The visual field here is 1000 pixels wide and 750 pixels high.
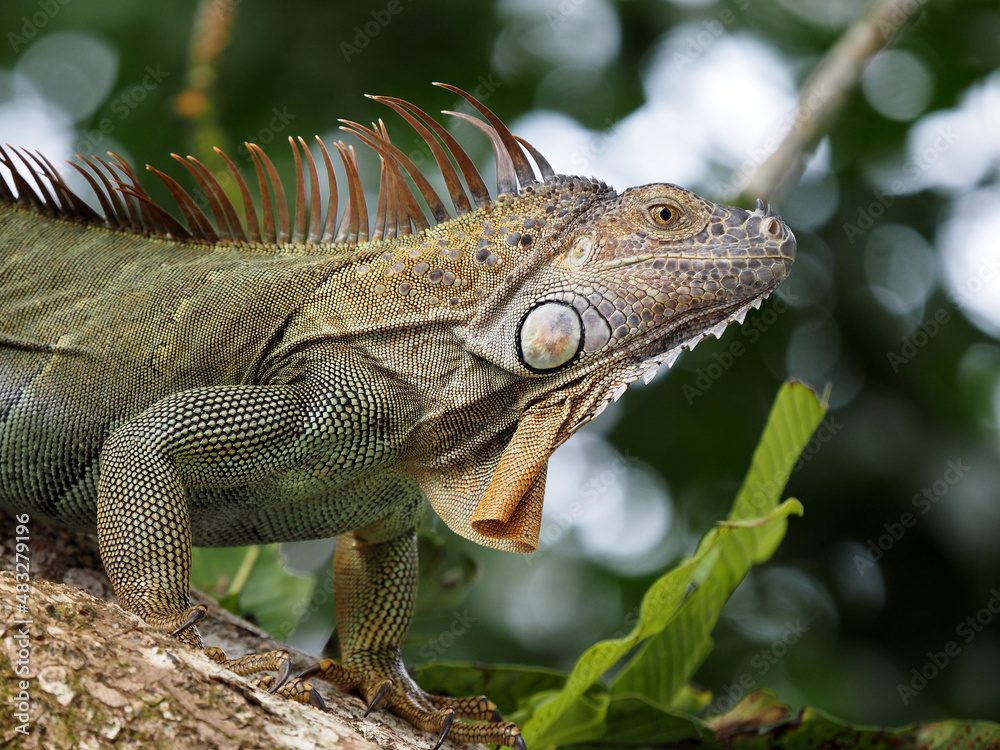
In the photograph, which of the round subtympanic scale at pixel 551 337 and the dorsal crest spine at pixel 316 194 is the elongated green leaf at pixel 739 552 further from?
the dorsal crest spine at pixel 316 194

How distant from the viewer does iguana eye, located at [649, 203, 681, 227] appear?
10.8 feet

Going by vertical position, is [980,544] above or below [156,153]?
below

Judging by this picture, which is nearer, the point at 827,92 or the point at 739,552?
the point at 739,552

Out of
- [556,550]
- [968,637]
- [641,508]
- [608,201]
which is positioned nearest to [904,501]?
[968,637]

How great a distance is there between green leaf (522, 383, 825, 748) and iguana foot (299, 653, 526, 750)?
277 mm

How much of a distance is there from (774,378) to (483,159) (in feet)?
10.1

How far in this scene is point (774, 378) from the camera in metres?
7.62

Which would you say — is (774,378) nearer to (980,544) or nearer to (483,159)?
(980,544)

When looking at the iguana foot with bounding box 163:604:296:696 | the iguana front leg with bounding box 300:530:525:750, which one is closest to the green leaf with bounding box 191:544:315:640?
the iguana front leg with bounding box 300:530:525:750

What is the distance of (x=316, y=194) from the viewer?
141 inches

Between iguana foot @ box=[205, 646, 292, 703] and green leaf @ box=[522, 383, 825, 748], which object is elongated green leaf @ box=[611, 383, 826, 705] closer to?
green leaf @ box=[522, 383, 825, 748]

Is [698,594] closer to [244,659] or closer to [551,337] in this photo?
[551,337]

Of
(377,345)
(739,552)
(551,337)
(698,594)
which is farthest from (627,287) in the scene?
(698,594)

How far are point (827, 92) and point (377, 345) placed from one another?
11.3 feet
